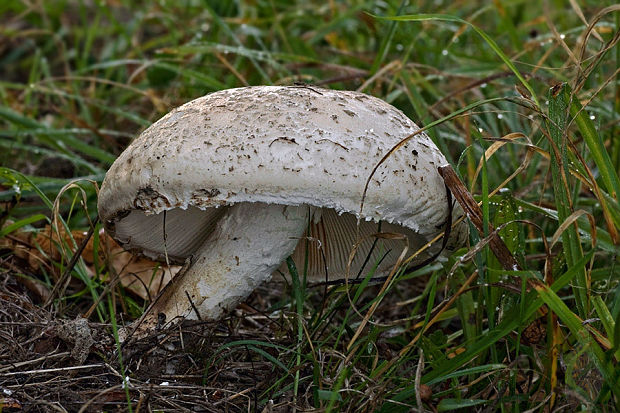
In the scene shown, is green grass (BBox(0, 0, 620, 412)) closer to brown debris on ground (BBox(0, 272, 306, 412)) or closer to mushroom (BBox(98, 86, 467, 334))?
brown debris on ground (BBox(0, 272, 306, 412))

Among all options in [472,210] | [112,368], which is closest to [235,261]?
[112,368]

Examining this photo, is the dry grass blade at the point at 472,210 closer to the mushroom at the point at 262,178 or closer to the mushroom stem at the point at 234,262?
→ the mushroom at the point at 262,178

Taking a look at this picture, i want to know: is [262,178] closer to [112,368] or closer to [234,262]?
[234,262]

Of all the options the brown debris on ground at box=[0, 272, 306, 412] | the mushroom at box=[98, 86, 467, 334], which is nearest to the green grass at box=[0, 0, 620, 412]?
the brown debris on ground at box=[0, 272, 306, 412]

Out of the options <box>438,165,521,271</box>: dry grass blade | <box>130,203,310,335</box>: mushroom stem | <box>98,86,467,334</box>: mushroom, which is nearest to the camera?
<box>98,86,467,334</box>: mushroom

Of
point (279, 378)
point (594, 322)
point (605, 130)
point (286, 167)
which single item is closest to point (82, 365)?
point (279, 378)

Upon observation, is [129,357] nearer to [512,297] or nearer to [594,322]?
[512,297]

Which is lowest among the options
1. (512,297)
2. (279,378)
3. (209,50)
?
(279,378)
